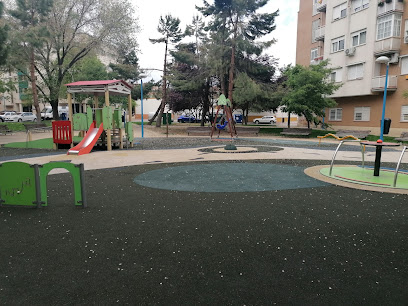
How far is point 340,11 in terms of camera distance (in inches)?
1205

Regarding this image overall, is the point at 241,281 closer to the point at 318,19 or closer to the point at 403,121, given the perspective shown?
the point at 403,121

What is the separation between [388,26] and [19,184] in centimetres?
2991

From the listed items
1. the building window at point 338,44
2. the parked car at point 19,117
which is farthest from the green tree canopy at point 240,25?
the parked car at point 19,117

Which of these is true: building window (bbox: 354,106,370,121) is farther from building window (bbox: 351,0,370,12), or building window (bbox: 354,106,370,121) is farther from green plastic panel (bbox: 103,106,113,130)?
green plastic panel (bbox: 103,106,113,130)

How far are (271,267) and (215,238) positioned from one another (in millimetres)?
985

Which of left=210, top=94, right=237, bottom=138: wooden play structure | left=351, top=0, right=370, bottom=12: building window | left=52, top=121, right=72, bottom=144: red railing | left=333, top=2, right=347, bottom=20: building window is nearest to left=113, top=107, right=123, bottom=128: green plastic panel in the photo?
left=52, top=121, right=72, bottom=144: red railing

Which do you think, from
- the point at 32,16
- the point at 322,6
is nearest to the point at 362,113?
the point at 322,6

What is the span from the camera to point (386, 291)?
2795mm

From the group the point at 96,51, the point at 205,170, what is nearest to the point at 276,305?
the point at 205,170

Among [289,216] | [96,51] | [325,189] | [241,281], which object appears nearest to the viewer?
[241,281]

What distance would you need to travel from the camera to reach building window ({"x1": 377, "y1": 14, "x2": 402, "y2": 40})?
25.2m

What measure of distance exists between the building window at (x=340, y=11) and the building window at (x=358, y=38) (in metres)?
2.70

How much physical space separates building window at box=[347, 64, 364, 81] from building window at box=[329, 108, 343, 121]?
3640 mm

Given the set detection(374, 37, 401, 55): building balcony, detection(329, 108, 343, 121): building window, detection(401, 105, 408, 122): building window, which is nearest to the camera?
detection(374, 37, 401, 55): building balcony
